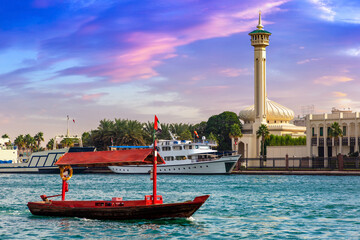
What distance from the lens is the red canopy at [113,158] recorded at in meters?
31.2

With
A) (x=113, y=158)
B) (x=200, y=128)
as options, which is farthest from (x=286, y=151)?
(x=113, y=158)

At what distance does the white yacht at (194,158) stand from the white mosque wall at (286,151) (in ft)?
61.4

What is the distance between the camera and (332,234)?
1113 inches

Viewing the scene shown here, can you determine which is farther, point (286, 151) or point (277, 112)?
point (277, 112)

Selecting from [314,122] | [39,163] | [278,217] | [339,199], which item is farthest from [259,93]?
[278,217]

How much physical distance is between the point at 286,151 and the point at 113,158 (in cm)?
8932

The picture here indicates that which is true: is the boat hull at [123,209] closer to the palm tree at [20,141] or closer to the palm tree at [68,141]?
the palm tree at [68,141]

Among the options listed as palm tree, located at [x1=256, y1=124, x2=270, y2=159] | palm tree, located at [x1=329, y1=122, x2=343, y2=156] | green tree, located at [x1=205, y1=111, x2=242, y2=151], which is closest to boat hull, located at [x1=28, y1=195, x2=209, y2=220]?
palm tree, located at [x1=329, y1=122, x2=343, y2=156]

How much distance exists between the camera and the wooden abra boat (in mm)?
29906

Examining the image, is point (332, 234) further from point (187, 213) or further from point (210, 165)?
point (210, 165)

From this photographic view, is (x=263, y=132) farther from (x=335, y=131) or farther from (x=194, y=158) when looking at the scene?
(x=194, y=158)

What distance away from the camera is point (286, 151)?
386 ft

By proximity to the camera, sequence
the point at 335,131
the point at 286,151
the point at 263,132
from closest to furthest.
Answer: the point at 335,131 → the point at 286,151 → the point at 263,132

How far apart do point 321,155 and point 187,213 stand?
84.2 meters
